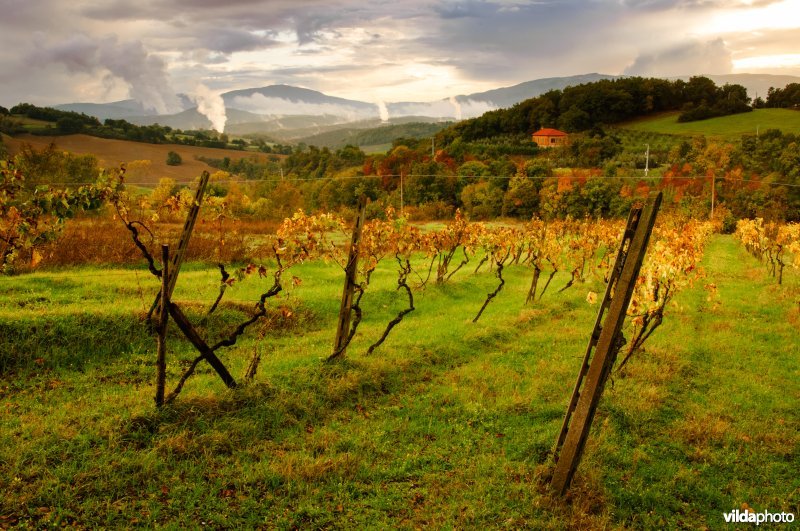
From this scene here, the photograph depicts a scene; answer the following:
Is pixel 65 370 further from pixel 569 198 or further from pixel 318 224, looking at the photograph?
pixel 569 198

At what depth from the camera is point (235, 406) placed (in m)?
6.40

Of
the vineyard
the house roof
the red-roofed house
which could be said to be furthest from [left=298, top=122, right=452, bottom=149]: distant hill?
the vineyard

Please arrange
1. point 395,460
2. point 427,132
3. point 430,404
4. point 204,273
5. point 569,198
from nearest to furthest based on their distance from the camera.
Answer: point 395,460 < point 430,404 < point 204,273 < point 569,198 < point 427,132

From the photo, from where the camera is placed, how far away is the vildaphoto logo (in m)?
5.11

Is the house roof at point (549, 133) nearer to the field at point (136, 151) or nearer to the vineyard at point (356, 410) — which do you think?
the field at point (136, 151)

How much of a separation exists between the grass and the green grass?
7255 centimetres

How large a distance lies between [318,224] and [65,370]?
14.4 feet

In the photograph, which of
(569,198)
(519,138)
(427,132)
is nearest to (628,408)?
(569,198)

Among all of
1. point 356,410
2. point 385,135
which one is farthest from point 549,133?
point 385,135

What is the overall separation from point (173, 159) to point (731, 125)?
266 feet

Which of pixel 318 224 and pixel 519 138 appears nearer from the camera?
pixel 318 224

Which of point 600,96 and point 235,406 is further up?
point 600,96

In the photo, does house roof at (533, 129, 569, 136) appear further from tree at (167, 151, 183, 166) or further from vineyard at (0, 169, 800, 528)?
vineyard at (0, 169, 800, 528)

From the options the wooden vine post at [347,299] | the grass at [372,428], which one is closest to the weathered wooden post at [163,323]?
the grass at [372,428]
